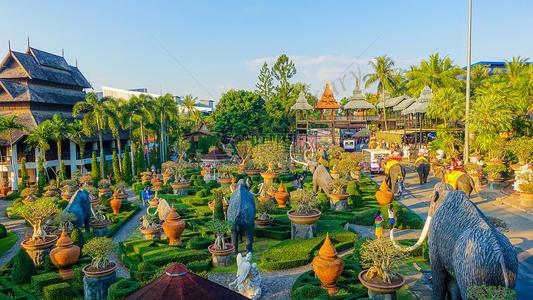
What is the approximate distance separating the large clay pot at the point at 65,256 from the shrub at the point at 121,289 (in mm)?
3411

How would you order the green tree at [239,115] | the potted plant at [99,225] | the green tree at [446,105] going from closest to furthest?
the potted plant at [99,225] < the green tree at [446,105] < the green tree at [239,115]

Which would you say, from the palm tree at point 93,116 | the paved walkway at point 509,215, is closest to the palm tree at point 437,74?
the paved walkway at point 509,215

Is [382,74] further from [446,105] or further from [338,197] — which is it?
[338,197]

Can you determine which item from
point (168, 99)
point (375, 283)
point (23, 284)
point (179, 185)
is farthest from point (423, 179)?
point (168, 99)

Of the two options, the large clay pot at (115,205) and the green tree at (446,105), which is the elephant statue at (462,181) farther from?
the large clay pot at (115,205)

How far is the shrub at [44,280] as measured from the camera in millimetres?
13531

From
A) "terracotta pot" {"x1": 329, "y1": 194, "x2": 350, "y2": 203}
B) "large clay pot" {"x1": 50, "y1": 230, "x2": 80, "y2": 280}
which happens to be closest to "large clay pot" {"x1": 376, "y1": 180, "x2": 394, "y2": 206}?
"terracotta pot" {"x1": 329, "y1": 194, "x2": 350, "y2": 203}

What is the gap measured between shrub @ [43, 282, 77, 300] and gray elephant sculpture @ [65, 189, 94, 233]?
274 inches

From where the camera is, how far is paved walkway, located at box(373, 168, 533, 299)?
507 inches

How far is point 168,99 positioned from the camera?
47188mm

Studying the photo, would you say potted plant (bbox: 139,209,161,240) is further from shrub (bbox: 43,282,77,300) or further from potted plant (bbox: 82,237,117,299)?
shrub (bbox: 43,282,77,300)

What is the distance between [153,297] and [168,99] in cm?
4249

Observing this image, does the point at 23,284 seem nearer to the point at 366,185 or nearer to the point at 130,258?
the point at 130,258

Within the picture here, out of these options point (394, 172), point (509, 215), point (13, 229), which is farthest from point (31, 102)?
point (509, 215)
